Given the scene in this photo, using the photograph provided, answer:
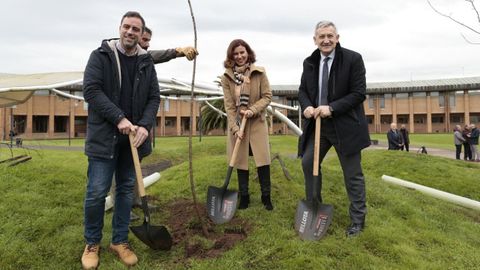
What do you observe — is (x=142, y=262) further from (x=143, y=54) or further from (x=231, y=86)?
(x=231, y=86)

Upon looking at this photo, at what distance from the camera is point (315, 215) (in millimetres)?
3771

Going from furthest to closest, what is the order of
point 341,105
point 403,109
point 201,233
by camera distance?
point 403,109 → point 201,233 → point 341,105

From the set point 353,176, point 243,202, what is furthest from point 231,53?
point 353,176

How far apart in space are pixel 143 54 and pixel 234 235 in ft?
6.56

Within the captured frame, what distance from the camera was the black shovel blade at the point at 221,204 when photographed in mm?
4102

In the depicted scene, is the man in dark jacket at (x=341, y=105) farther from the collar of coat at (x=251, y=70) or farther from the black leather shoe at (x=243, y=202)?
the black leather shoe at (x=243, y=202)

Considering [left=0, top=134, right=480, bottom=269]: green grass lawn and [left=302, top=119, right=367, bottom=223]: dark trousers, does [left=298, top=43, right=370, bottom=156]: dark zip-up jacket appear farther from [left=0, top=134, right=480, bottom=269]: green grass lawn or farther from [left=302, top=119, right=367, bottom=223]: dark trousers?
[left=0, top=134, right=480, bottom=269]: green grass lawn

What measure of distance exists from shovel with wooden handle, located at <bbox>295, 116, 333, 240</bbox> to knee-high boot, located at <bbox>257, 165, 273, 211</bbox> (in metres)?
0.69

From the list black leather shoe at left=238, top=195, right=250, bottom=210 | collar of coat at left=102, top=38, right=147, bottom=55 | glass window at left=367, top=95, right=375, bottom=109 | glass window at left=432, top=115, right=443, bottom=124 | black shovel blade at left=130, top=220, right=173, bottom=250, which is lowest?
black shovel blade at left=130, top=220, right=173, bottom=250

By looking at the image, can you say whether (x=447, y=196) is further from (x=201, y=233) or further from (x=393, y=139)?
(x=393, y=139)

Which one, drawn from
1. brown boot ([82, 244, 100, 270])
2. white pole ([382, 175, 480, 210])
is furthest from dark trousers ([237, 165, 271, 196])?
white pole ([382, 175, 480, 210])

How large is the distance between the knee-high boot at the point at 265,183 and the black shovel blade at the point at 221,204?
1.54 feet

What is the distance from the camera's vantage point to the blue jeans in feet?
10.2

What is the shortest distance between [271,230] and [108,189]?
1697 millimetres
